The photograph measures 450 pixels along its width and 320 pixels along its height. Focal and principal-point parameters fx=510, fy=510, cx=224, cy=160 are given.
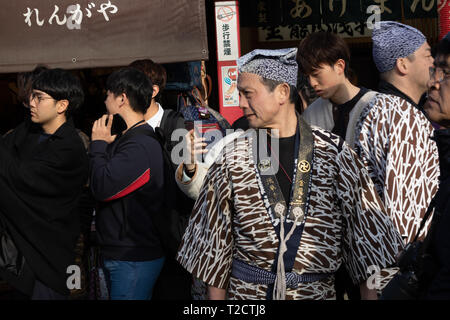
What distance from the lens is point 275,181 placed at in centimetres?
255

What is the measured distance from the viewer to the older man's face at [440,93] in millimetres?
1930

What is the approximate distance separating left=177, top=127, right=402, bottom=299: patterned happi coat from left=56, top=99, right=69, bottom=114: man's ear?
1.54 meters

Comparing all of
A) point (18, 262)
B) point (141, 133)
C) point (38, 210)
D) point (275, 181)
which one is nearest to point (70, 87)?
point (141, 133)

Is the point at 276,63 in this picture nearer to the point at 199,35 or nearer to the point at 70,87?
the point at 70,87

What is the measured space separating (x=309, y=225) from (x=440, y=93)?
888 mm

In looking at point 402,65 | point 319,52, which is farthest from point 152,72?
point 402,65

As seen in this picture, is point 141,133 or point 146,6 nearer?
point 141,133

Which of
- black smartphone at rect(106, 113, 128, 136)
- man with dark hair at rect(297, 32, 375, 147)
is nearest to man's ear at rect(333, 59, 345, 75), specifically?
man with dark hair at rect(297, 32, 375, 147)

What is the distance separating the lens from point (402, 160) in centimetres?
294

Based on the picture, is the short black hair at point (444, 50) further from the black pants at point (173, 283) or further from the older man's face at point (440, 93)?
the black pants at point (173, 283)

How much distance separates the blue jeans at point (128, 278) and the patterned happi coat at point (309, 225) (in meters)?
0.94

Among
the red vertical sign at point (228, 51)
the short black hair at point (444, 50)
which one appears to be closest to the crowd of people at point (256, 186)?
the short black hair at point (444, 50)

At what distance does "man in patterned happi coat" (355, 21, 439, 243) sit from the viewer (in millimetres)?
2932

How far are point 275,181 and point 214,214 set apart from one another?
35 centimetres
